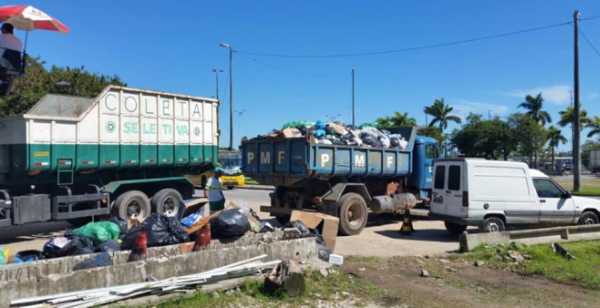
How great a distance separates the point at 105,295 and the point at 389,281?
3.77 meters

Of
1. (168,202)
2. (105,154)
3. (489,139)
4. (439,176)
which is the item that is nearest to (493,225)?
(439,176)

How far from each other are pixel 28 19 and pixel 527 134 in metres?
57.2

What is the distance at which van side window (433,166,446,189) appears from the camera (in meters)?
11.2

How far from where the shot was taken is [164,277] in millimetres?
5902

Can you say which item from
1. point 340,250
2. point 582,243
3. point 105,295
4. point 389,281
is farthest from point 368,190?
point 105,295

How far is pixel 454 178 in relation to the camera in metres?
10.8

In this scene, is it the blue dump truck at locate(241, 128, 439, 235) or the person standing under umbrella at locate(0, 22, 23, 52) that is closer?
the person standing under umbrella at locate(0, 22, 23, 52)

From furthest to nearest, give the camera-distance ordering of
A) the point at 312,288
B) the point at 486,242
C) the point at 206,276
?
1. the point at 486,242
2. the point at 312,288
3. the point at 206,276

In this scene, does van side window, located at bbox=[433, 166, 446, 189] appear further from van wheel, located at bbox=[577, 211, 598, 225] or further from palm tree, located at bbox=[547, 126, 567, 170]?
palm tree, located at bbox=[547, 126, 567, 170]

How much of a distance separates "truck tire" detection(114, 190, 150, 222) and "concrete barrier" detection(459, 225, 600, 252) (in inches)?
287

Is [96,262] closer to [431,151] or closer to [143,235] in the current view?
[143,235]

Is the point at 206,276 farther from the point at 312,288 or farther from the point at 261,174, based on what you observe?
the point at 261,174

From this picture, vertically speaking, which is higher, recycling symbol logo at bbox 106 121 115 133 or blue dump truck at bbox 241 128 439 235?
recycling symbol logo at bbox 106 121 115 133

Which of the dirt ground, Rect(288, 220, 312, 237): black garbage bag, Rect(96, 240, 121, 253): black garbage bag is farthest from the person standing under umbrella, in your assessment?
the dirt ground
